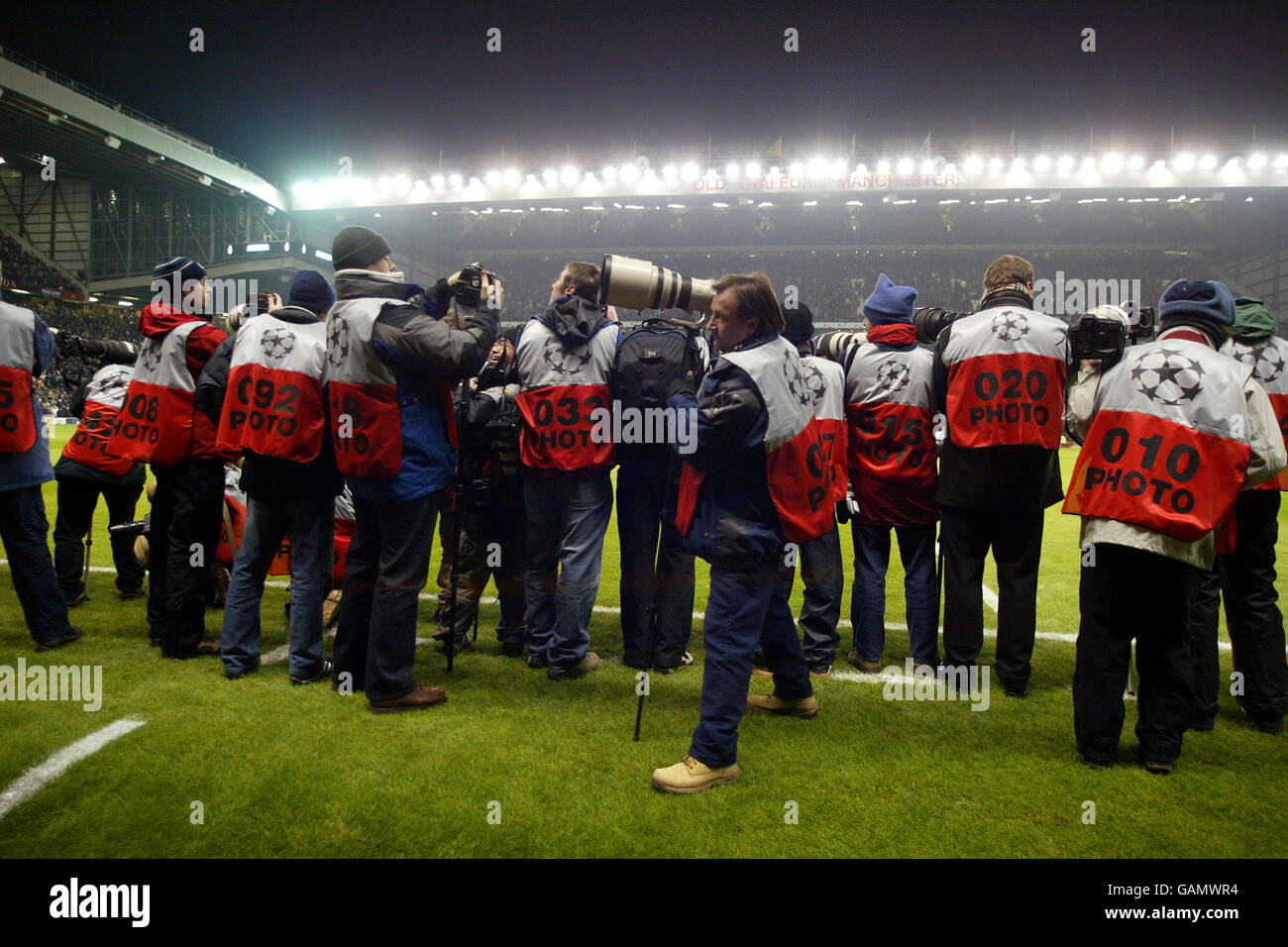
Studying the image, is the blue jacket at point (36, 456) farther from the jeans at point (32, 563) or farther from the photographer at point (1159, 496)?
the photographer at point (1159, 496)

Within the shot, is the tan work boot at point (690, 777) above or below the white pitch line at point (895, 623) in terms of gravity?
above

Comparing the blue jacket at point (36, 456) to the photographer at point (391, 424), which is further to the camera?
the blue jacket at point (36, 456)

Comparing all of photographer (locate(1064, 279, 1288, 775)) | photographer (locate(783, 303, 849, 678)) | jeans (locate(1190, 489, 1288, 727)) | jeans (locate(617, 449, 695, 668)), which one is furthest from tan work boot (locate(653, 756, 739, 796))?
jeans (locate(1190, 489, 1288, 727))

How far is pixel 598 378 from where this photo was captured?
371 centimetres

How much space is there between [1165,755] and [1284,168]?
35.3 meters

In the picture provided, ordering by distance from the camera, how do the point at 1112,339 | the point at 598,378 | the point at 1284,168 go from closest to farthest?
the point at 1112,339
the point at 598,378
the point at 1284,168

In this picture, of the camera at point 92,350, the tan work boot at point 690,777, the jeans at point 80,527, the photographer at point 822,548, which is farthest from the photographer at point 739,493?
the jeans at point 80,527

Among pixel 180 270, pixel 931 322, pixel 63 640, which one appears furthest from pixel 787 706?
pixel 180 270

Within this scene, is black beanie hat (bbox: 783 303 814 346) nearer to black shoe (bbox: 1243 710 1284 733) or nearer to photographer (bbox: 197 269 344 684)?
photographer (bbox: 197 269 344 684)

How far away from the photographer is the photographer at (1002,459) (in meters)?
3.40

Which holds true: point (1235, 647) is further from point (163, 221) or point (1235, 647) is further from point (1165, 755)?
point (163, 221)

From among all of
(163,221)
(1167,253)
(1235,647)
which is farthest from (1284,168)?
(163,221)

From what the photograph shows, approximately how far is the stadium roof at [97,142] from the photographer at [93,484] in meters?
22.0

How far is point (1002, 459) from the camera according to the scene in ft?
11.3
